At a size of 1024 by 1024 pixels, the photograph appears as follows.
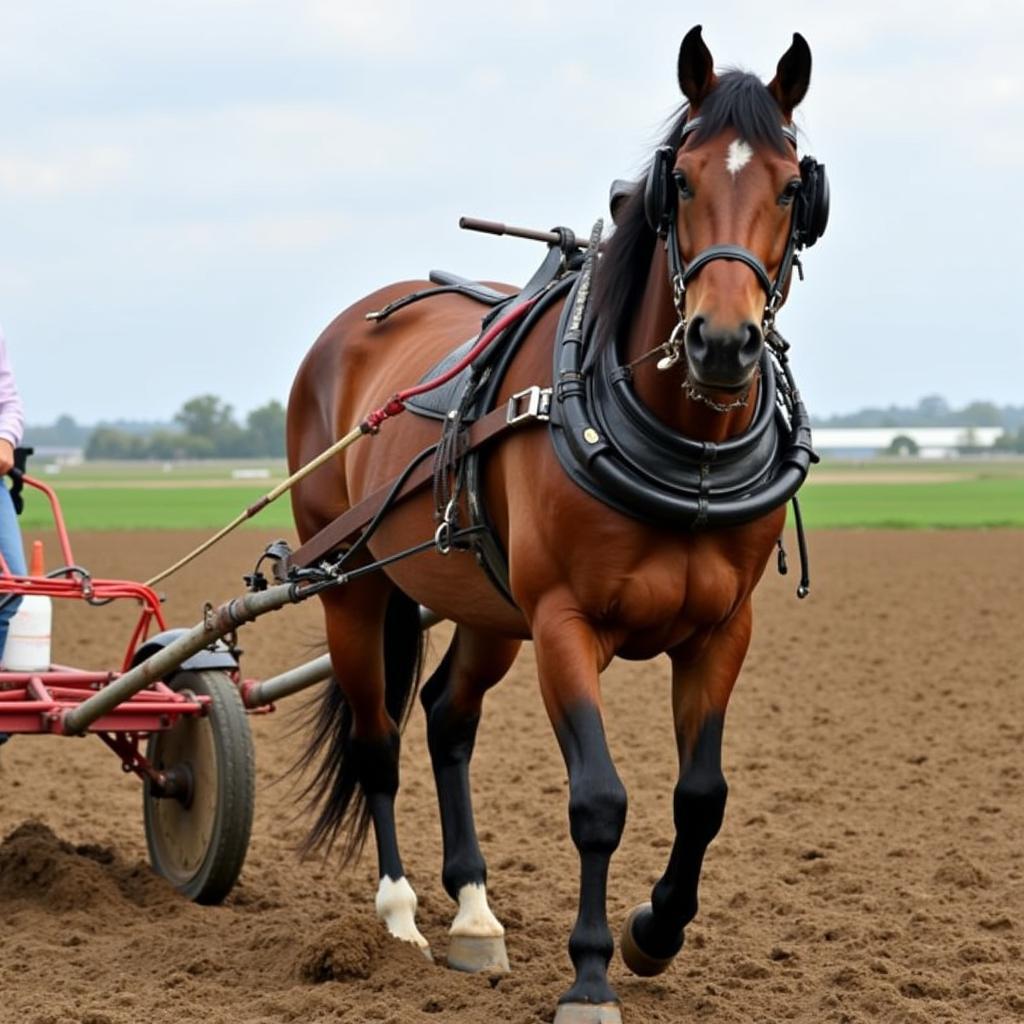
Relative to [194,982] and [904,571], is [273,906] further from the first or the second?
[904,571]

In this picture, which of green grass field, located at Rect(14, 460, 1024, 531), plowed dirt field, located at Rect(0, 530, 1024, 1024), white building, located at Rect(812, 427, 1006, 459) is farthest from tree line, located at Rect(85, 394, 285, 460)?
plowed dirt field, located at Rect(0, 530, 1024, 1024)

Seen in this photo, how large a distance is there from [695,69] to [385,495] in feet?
5.71

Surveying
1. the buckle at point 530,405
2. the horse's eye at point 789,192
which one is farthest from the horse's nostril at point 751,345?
the buckle at point 530,405

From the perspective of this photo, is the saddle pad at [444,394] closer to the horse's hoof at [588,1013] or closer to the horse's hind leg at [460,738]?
the horse's hind leg at [460,738]

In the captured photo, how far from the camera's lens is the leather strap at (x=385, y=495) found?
178 inches

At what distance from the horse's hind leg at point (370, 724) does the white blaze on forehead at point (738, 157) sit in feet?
8.72

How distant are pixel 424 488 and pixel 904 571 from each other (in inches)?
659

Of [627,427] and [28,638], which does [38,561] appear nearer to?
[28,638]

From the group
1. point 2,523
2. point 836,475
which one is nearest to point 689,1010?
point 2,523

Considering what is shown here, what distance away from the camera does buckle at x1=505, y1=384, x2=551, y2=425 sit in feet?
14.3

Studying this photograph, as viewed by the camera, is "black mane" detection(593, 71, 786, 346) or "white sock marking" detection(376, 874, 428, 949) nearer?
"black mane" detection(593, 71, 786, 346)

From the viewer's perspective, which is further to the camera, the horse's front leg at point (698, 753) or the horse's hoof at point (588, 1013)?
the horse's front leg at point (698, 753)

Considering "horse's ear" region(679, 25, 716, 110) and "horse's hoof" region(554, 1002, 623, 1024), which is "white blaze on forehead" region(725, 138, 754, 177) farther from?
"horse's hoof" region(554, 1002, 623, 1024)

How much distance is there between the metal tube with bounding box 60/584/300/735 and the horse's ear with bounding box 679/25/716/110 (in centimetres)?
221
